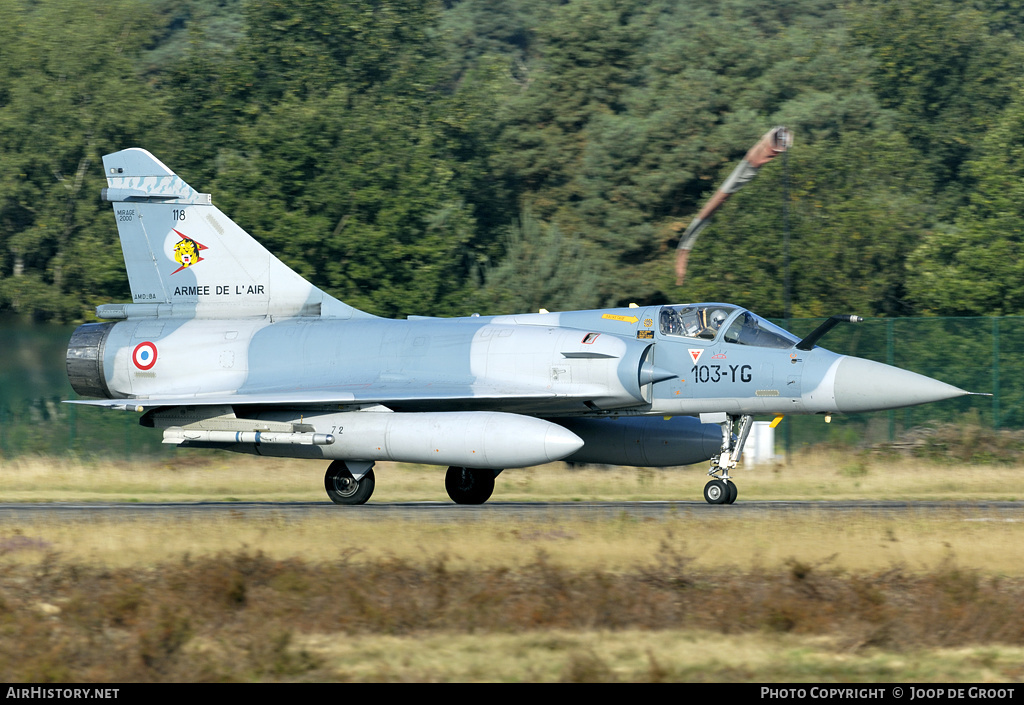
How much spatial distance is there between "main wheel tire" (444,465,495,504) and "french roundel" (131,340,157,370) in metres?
4.60

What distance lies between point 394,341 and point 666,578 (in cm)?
768

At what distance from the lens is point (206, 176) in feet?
122

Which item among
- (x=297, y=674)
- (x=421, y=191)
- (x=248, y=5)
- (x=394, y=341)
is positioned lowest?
(x=297, y=674)

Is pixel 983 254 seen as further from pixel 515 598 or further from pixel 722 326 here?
pixel 515 598

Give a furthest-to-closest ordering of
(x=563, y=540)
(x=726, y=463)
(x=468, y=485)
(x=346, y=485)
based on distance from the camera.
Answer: (x=468, y=485)
(x=346, y=485)
(x=726, y=463)
(x=563, y=540)

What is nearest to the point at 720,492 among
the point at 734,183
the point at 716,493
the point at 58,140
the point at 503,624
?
the point at 716,493

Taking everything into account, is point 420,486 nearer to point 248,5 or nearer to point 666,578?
point 666,578

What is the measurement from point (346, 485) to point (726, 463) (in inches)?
203

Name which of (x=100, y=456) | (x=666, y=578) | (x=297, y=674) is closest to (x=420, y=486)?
(x=100, y=456)

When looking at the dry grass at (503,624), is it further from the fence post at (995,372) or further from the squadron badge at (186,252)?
the fence post at (995,372)

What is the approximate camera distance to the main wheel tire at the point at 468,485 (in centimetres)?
1750

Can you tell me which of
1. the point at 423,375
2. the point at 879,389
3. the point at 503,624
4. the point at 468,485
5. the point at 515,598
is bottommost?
the point at 503,624

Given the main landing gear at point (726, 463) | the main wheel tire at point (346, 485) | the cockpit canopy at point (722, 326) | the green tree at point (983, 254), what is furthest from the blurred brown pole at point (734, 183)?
the main wheel tire at point (346, 485)

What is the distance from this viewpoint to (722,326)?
16.2 meters
